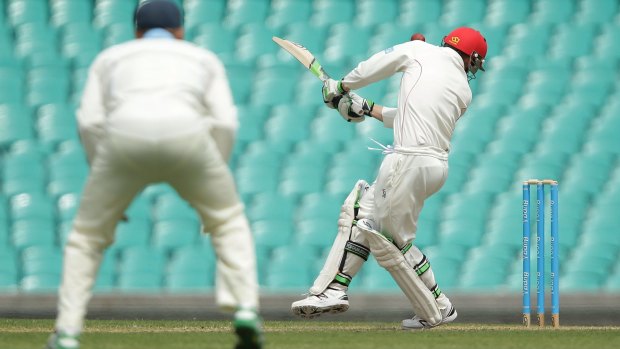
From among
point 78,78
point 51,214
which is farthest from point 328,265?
point 78,78

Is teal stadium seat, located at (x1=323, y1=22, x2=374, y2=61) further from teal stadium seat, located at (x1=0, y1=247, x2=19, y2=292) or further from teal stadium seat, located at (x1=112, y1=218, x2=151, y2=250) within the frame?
teal stadium seat, located at (x1=0, y1=247, x2=19, y2=292)

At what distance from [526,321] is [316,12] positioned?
372cm

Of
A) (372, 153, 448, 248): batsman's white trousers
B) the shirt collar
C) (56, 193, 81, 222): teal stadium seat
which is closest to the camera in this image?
the shirt collar

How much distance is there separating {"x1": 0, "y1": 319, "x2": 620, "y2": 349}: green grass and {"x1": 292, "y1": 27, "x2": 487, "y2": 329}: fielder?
0.55ft

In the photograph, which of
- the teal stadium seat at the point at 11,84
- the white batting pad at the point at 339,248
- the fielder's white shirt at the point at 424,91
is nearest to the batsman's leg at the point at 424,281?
the white batting pad at the point at 339,248

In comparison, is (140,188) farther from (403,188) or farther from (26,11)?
(26,11)

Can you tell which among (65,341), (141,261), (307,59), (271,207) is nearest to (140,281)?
(141,261)

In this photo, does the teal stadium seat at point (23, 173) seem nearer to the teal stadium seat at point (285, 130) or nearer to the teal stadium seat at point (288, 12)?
the teal stadium seat at point (285, 130)

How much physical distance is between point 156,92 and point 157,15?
0.34 meters

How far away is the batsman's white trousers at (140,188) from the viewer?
311cm

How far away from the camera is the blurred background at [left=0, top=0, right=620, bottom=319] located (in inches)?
279

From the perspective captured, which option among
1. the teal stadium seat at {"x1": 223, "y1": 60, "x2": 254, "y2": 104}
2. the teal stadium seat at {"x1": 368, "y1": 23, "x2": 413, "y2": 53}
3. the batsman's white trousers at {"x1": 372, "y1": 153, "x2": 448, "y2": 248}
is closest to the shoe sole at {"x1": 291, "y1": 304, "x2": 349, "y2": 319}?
the batsman's white trousers at {"x1": 372, "y1": 153, "x2": 448, "y2": 248}

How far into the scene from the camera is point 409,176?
15.5ft

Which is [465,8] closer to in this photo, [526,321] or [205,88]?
[526,321]
